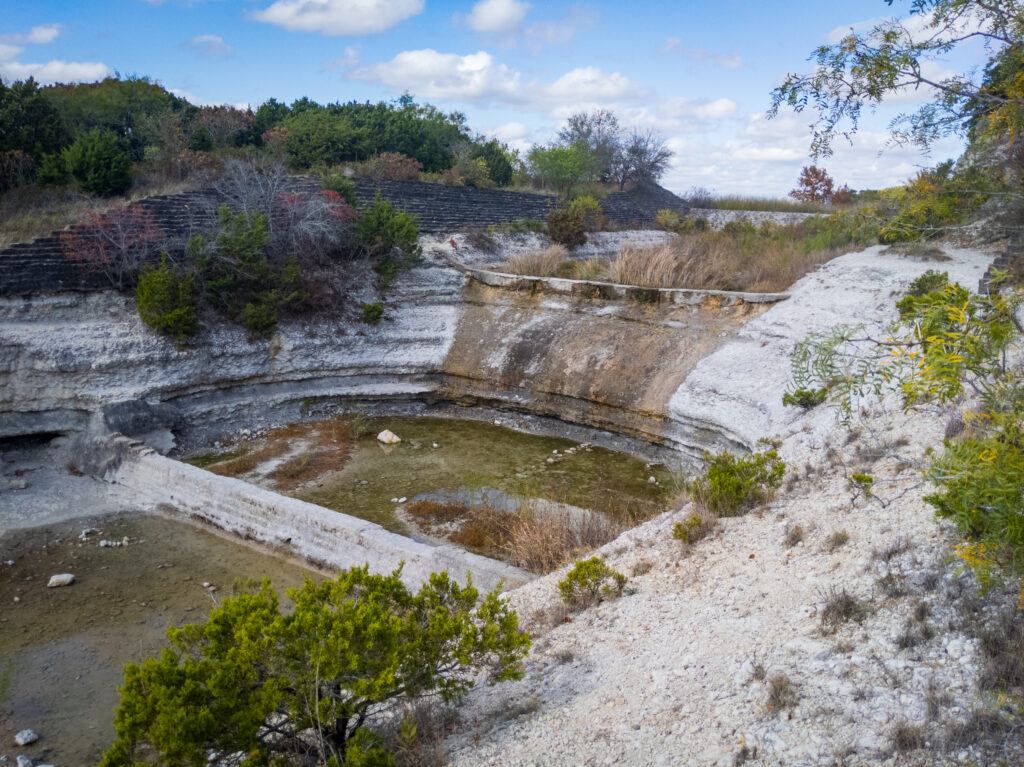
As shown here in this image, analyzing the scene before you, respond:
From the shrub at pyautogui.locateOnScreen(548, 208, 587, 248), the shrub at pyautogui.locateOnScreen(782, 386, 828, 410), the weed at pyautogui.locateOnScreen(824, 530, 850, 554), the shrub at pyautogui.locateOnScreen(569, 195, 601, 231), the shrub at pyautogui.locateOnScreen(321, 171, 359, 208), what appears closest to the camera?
the weed at pyautogui.locateOnScreen(824, 530, 850, 554)

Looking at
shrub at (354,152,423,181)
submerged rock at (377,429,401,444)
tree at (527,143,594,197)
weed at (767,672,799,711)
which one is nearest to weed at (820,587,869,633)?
weed at (767,672,799,711)

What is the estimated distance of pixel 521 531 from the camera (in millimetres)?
6891

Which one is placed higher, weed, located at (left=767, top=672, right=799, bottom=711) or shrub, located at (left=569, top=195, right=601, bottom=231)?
shrub, located at (left=569, top=195, right=601, bottom=231)

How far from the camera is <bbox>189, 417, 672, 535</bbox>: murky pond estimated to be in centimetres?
883

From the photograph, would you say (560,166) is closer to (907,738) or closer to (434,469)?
(434,469)

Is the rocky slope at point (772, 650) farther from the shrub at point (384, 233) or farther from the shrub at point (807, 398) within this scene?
the shrub at point (384, 233)

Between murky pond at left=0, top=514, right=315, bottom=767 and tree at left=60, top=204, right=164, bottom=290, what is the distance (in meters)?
4.69

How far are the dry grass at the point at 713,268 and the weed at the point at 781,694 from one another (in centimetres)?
984

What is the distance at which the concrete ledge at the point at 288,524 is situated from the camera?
6.39 meters

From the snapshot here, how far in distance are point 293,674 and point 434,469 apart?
6660 mm

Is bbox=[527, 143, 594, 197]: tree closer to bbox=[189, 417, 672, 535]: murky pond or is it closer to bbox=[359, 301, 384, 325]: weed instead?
bbox=[359, 301, 384, 325]: weed

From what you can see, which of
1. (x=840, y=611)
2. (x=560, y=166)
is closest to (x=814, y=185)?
(x=560, y=166)

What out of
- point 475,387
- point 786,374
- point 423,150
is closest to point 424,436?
point 475,387

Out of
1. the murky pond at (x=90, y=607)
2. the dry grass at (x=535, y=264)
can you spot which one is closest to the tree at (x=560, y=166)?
the dry grass at (x=535, y=264)
